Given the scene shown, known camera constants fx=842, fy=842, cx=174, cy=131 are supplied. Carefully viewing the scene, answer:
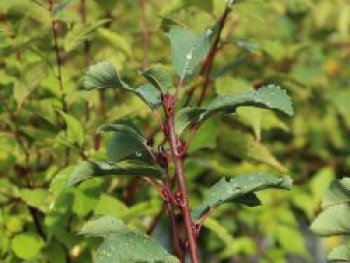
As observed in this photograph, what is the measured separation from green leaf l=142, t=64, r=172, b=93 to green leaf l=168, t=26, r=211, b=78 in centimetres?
9

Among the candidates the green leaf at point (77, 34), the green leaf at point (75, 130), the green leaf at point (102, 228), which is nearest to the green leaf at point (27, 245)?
the green leaf at point (75, 130)

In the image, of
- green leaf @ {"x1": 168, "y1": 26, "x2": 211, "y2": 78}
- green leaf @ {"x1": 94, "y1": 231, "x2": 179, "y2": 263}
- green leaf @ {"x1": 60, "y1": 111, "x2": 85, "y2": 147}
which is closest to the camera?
green leaf @ {"x1": 94, "y1": 231, "x2": 179, "y2": 263}

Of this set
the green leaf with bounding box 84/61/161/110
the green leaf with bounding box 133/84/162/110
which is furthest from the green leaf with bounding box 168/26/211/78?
→ the green leaf with bounding box 84/61/161/110

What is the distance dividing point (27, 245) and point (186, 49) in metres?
0.61

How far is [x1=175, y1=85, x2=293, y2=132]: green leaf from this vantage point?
1.25 meters

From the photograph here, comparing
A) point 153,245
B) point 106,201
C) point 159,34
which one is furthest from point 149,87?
point 159,34

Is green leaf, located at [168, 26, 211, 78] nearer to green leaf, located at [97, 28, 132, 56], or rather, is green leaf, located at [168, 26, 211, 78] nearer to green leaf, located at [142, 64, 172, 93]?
green leaf, located at [142, 64, 172, 93]

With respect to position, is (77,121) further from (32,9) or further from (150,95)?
(150,95)

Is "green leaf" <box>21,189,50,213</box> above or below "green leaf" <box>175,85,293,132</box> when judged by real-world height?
below

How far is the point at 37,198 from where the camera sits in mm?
1786

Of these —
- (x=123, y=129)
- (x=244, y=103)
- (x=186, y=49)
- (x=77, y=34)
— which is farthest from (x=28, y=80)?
(x=244, y=103)

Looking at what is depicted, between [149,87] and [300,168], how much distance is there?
8.15ft

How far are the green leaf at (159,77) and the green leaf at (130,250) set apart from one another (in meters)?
0.24

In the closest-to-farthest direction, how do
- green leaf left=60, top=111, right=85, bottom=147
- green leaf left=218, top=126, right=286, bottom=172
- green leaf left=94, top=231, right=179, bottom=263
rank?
1. green leaf left=94, top=231, right=179, bottom=263
2. green leaf left=60, top=111, right=85, bottom=147
3. green leaf left=218, top=126, right=286, bottom=172
